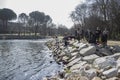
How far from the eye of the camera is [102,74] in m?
15.3

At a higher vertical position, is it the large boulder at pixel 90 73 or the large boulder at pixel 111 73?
the large boulder at pixel 111 73

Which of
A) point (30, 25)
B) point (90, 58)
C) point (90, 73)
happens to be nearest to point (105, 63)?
point (90, 73)

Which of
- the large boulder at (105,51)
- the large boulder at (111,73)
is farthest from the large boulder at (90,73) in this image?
the large boulder at (105,51)

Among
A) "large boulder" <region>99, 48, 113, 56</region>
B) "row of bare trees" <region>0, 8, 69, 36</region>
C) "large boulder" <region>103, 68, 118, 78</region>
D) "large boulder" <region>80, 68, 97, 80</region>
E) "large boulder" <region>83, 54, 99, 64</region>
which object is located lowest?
"large boulder" <region>80, 68, 97, 80</region>

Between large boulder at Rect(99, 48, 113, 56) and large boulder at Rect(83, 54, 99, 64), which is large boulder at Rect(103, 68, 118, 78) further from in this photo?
large boulder at Rect(99, 48, 113, 56)

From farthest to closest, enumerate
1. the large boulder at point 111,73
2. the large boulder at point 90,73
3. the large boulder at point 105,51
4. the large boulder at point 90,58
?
the large boulder at point 105,51 → the large boulder at point 90,58 → the large boulder at point 90,73 → the large boulder at point 111,73

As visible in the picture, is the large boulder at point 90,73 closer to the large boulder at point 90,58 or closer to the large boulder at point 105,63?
the large boulder at point 105,63

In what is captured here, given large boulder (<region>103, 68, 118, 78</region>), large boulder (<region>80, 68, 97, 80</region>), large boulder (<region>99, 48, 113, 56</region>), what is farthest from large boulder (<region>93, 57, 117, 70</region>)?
large boulder (<region>99, 48, 113, 56</region>)

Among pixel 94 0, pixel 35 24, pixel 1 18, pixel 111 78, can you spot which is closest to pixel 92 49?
pixel 111 78

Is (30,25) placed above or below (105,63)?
above

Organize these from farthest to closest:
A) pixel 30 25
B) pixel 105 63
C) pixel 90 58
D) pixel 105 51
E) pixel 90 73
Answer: pixel 30 25 < pixel 105 51 < pixel 90 58 < pixel 105 63 < pixel 90 73

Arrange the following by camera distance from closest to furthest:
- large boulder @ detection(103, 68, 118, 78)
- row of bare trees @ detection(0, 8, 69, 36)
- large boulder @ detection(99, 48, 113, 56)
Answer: large boulder @ detection(103, 68, 118, 78), large boulder @ detection(99, 48, 113, 56), row of bare trees @ detection(0, 8, 69, 36)

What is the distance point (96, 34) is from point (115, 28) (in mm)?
24382

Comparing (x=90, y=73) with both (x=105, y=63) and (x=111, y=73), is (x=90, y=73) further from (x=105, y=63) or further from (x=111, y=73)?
(x=105, y=63)
